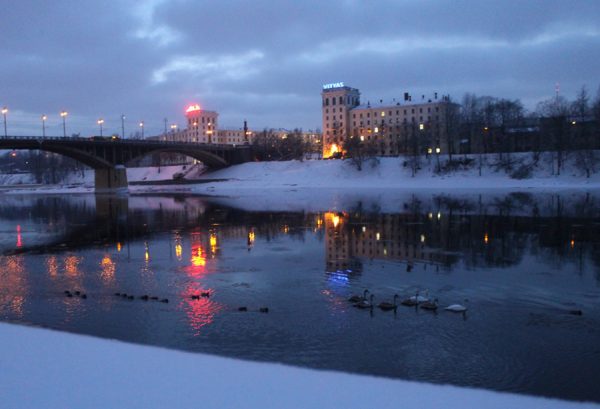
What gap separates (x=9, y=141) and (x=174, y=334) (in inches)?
3137

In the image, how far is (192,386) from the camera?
9422mm

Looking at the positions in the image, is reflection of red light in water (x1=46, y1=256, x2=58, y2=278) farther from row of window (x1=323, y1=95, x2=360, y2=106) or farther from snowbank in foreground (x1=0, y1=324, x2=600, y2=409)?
row of window (x1=323, y1=95, x2=360, y2=106)

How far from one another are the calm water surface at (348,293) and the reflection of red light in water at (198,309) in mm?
58

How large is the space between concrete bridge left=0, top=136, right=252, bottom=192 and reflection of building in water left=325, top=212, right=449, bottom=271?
62.0 meters

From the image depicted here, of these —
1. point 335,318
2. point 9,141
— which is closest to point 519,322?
point 335,318

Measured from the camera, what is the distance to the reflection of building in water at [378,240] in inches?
889

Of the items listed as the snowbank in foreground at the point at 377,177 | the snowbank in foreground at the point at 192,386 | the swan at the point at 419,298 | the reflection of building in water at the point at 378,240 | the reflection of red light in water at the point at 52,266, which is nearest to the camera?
the snowbank in foreground at the point at 192,386

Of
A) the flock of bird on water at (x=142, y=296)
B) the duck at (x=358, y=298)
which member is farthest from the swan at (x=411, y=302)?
the flock of bird on water at (x=142, y=296)

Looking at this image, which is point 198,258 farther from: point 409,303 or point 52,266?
point 409,303

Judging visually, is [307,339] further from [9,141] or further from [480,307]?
[9,141]

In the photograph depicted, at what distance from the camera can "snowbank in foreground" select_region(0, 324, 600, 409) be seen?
8.73 m

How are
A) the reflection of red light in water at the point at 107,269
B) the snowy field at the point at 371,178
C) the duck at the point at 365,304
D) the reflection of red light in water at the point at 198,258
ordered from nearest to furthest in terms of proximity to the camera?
the duck at the point at 365,304 < the reflection of red light in water at the point at 107,269 < the reflection of red light in water at the point at 198,258 < the snowy field at the point at 371,178

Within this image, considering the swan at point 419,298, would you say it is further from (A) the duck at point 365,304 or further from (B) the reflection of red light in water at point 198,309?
(B) the reflection of red light in water at point 198,309

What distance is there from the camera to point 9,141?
8056 centimetres
